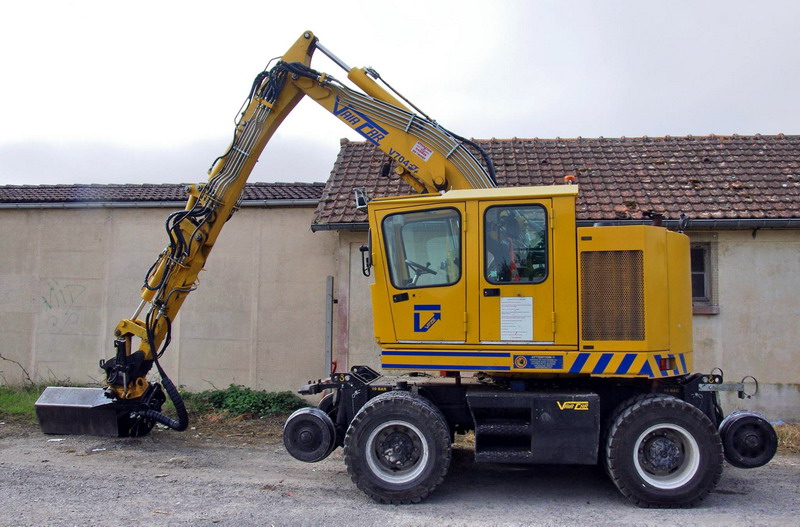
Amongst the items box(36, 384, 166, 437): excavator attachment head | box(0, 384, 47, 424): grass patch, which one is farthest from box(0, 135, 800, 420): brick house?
box(36, 384, 166, 437): excavator attachment head

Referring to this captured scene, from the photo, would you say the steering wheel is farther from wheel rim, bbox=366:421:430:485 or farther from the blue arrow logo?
wheel rim, bbox=366:421:430:485

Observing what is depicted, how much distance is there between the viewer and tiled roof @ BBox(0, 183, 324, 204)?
11.4 metres

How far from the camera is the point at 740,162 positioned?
36.0 ft

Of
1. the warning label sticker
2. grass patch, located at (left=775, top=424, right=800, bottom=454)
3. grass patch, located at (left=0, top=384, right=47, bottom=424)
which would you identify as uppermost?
the warning label sticker

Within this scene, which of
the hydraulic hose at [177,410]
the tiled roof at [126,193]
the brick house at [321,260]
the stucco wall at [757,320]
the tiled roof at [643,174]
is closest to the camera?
the hydraulic hose at [177,410]

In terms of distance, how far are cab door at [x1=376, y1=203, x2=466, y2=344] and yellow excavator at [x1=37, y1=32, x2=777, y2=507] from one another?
1cm

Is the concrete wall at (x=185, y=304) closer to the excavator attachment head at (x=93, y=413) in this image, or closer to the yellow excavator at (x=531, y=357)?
the excavator attachment head at (x=93, y=413)

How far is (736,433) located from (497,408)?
2218 mm

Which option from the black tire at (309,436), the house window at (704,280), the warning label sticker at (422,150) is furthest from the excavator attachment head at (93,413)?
the house window at (704,280)

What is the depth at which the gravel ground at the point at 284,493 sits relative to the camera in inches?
215

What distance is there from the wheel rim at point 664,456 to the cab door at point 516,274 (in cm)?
122

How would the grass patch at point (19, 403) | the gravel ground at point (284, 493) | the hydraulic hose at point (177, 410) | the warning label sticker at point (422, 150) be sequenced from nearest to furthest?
the gravel ground at point (284, 493) → the warning label sticker at point (422, 150) → the hydraulic hose at point (177, 410) → the grass patch at point (19, 403)

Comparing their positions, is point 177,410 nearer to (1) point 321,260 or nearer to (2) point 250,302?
(2) point 250,302

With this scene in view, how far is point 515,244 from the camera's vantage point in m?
6.00
